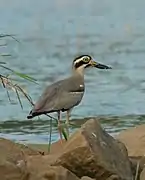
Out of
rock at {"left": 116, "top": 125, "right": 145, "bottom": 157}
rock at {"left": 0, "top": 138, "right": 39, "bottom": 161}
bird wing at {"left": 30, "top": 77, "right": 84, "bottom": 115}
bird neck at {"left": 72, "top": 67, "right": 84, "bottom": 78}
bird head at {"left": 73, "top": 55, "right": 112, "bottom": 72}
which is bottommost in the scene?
rock at {"left": 116, "top": 125, "right": 145, "bottom": 157}

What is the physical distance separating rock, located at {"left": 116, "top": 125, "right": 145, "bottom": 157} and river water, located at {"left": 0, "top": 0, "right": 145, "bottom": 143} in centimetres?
198

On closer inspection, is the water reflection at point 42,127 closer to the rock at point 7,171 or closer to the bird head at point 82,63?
the bird head at point 82,63

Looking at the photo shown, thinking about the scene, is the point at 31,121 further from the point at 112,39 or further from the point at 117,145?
the point at 112,39

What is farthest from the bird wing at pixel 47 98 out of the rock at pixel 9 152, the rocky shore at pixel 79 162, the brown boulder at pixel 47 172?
the brown boulder at pixel 47 172

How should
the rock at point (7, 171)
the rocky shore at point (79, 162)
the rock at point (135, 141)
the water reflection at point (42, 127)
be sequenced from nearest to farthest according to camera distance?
the rock at point (7, 171) → the rocky shore at point (79, 162) → the rock at point (135, 141) → the water reflection at point (42, 127)

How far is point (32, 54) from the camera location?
19000mm

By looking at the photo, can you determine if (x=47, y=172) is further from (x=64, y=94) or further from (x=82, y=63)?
(x=82, y=63)

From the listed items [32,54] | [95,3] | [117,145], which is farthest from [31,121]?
[95,3]

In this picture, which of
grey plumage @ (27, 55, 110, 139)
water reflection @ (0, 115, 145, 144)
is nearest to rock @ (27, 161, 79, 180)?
grey plumage @ (27, 55, 110, 139)

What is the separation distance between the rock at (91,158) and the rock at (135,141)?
4.01 feet

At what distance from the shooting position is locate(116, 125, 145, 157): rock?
7043 mm

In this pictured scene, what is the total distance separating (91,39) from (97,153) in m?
16.5

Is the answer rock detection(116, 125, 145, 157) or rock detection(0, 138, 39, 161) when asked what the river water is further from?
rock detection(0, 138, 39, 161)

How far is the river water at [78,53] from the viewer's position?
1105 centimetres
